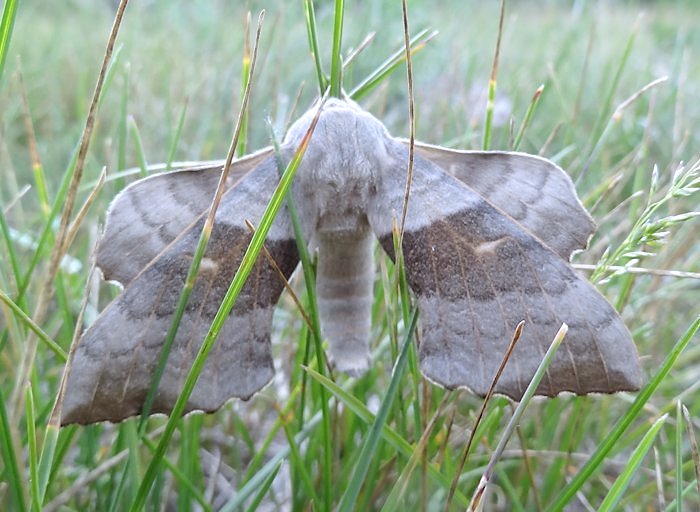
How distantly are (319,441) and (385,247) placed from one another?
421mm

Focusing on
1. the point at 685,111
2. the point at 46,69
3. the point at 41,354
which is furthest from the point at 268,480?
the point at 46,69

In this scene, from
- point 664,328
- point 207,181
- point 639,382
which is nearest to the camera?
point 639,382

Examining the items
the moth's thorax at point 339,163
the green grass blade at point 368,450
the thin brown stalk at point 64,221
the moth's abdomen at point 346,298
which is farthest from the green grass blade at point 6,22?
the green grass blade at point 368,450

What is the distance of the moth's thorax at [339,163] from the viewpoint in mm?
1093

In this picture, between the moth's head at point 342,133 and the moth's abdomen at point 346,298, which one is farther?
the moth's abdomen at point 346,298

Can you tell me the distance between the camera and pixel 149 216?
42.7 inches

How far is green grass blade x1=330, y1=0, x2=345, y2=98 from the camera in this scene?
1.03 meters

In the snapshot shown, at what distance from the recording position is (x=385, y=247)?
113 centimetres

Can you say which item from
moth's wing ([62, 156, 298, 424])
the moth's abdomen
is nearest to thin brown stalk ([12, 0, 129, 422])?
moth's wing ([62, 156, 298, 424])

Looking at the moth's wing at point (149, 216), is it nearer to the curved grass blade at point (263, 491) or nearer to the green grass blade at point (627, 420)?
the curved grass blade at point (263, 491)

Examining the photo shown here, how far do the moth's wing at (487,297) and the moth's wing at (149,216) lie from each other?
0.29 m

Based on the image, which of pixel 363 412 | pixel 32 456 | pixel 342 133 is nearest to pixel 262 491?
pixel 363 412

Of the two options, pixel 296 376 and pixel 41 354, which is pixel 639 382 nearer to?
pixel 296 376

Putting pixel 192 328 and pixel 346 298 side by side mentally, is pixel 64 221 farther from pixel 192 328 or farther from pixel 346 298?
pixel 346 298
